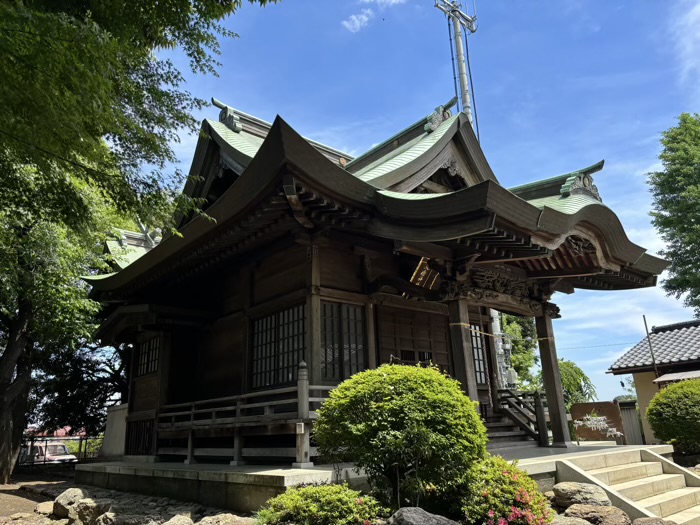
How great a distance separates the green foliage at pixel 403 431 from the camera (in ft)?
16.8

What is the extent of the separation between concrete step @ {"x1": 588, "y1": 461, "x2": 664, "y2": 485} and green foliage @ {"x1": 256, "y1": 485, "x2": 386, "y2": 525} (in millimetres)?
3977

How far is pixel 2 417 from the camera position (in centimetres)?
1531

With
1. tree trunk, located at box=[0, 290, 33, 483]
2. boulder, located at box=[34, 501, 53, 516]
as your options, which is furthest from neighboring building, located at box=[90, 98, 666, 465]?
tree trunk, located at box=[0, 290, 33, 483]

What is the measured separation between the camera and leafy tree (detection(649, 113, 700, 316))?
67.8 ft

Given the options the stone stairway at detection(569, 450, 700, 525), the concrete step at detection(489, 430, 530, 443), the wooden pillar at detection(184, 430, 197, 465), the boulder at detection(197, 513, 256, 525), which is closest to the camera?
the boulder at detection(197, 513, 256, 525)

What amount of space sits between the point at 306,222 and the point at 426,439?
13.7 ft

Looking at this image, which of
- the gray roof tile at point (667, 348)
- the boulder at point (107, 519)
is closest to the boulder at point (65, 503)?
the boulder at point (107, 519)

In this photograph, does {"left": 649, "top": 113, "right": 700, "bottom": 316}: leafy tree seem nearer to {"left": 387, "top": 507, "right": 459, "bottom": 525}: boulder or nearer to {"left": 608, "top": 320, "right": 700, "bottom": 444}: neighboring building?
{"left": 608, "top": 320, "right": 700, "bottom": 444}: neighboring building

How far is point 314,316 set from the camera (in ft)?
28.3

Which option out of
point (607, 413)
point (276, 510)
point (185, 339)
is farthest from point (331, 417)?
point (607, 413)

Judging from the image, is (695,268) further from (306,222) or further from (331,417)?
(331,417)

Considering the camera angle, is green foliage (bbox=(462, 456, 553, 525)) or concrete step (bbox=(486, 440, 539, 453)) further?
concrete step (bbox=(486, 440, 539, 453))

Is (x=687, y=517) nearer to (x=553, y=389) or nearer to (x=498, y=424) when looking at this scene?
(x=553, y=389)

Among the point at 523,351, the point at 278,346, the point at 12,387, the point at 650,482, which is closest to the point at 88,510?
the point at 278,346
